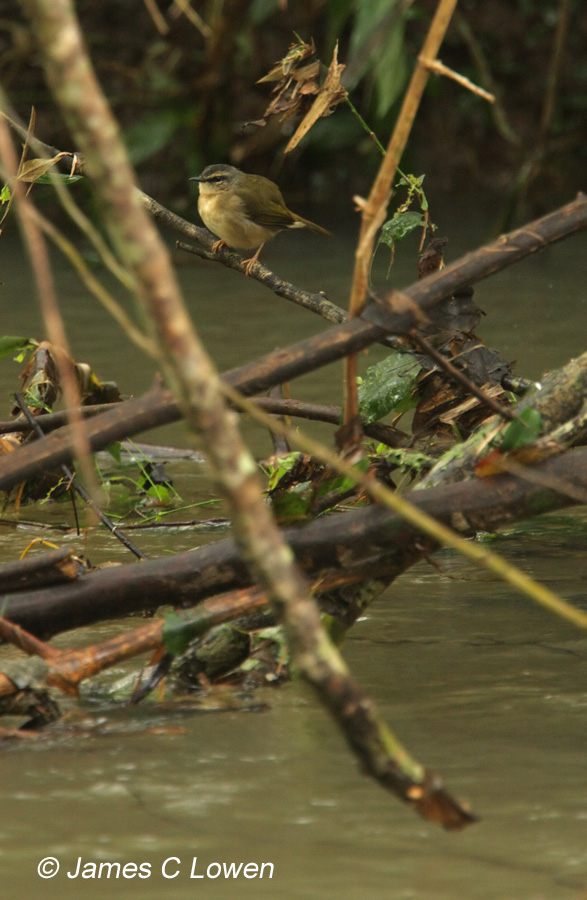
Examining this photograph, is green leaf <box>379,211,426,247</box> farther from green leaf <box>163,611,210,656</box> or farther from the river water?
green leaf <box>163,611,210,656</box>

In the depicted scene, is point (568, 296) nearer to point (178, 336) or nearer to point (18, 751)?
point (18, 751)

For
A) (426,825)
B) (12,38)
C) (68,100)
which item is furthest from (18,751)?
(12,38)

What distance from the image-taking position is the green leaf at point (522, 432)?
1818 millimetres

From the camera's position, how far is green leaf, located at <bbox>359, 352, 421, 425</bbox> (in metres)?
2.52

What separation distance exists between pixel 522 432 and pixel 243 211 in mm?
2547

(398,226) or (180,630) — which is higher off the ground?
(398,226)

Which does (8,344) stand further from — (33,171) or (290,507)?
(290,507)

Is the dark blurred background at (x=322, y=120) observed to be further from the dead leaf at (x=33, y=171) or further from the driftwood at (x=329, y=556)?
the driftwood at (x=329, y=556)

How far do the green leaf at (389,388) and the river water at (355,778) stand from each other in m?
0.33

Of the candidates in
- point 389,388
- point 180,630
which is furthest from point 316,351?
point 389,388

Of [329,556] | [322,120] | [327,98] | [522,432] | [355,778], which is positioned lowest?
[355,778]

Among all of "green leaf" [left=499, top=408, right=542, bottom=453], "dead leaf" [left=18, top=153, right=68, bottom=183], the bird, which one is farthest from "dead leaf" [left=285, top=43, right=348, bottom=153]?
the bird

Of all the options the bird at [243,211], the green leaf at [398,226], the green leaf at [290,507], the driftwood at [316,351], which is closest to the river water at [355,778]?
the green leaf at [290,507]

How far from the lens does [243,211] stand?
13.8ft
